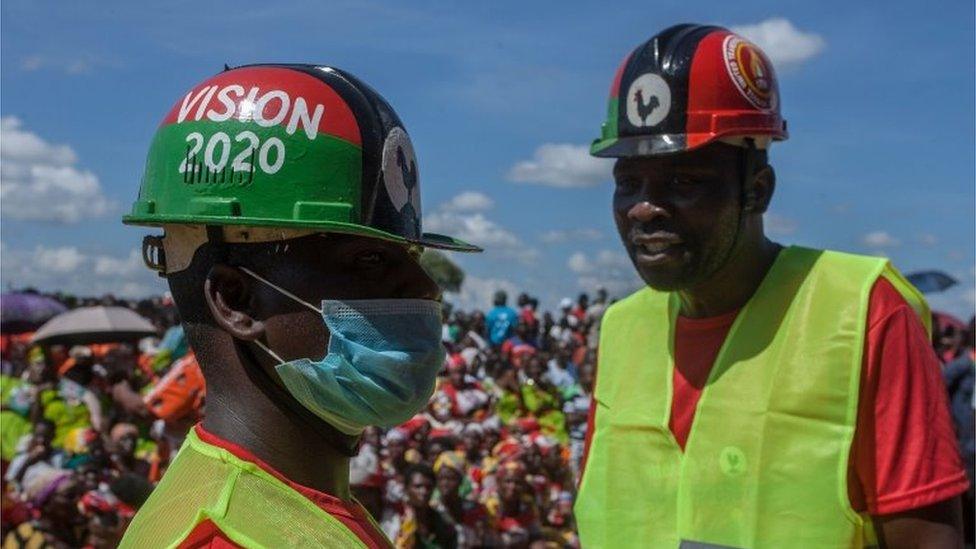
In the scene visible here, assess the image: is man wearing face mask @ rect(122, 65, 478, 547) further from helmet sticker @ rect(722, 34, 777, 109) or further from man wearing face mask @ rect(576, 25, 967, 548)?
→ helmet sticker @ rect(722, 34, 777, 109)

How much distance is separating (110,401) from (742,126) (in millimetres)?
7361

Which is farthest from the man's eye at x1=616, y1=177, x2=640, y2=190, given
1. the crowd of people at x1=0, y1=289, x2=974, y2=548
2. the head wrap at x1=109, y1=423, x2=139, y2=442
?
the head wrap at x1=109, y1=423, x2=139, y2=442

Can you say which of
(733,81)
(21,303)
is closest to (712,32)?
(733,81)

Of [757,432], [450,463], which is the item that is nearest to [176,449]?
[450,463]

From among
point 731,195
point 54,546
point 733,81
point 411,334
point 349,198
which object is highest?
point 733,81

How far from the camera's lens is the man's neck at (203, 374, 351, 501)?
6.42 ft

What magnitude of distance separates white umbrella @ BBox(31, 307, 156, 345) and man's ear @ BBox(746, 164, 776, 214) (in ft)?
26.2

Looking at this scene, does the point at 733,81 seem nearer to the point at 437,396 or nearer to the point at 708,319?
the point at 708,319

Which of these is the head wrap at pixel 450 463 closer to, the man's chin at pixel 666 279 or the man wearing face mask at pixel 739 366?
the man wearing face mask at pixel 739 366

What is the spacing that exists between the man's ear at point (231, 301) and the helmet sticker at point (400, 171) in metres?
0.30

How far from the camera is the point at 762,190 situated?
3689mm

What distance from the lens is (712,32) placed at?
3.70 m

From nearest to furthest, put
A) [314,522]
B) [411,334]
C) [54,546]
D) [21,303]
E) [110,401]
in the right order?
[314,522], [411,334], [54,546], [110,401], [21,303]

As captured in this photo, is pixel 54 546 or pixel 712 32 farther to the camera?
pixel 54 546
